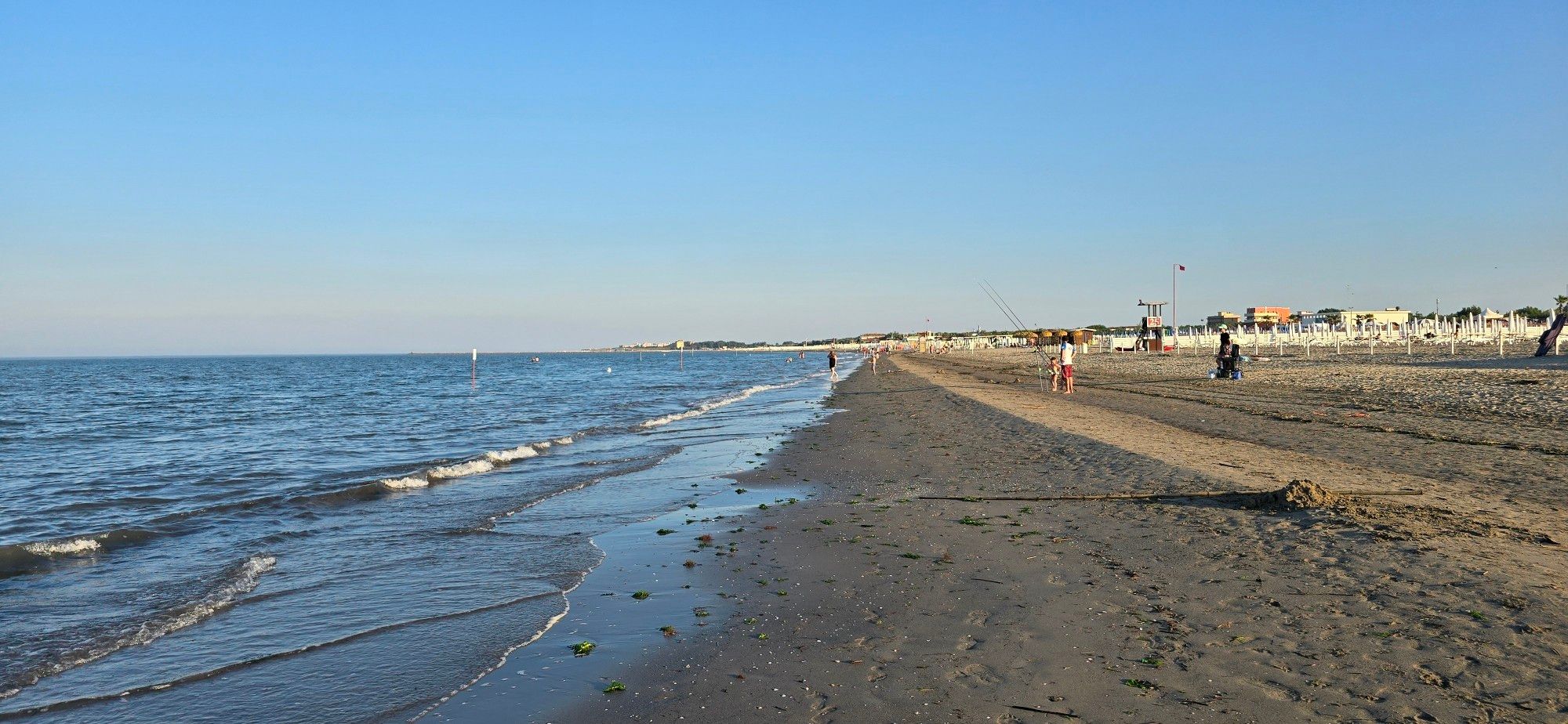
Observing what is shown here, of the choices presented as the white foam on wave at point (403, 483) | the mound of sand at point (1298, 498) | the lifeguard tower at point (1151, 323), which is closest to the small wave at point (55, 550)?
the white foam on wave at point (403, 483)

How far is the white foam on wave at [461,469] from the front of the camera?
1552 cm

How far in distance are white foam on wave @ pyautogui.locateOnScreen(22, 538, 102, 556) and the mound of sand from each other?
1278cm

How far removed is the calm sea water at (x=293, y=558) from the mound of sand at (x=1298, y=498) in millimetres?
6690

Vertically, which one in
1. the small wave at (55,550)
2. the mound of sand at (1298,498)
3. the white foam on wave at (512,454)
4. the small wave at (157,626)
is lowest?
the white foam on wave at (512,454)

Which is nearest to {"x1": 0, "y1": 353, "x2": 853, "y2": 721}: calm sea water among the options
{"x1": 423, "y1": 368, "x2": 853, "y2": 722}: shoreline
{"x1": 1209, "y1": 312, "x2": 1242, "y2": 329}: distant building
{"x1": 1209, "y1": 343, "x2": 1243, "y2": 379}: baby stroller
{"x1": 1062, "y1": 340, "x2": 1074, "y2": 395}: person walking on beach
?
{"x1": 423, "y1": 368, "x2": 853, "y2": 722}: shoreline

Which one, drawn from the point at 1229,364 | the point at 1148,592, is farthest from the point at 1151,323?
the point at 1148,592

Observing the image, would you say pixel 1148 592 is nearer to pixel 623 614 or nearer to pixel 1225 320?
pixel 623 614

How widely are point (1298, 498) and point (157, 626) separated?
10.1 m

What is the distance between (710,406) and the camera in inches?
1368

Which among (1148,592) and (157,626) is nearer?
(1148,592)

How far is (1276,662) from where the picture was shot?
4.57m

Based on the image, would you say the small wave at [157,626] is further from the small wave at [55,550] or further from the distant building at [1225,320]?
the distant building at [1225,320]

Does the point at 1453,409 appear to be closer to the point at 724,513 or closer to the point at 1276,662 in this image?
the point at 724,513

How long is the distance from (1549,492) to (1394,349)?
47839 millimetres
